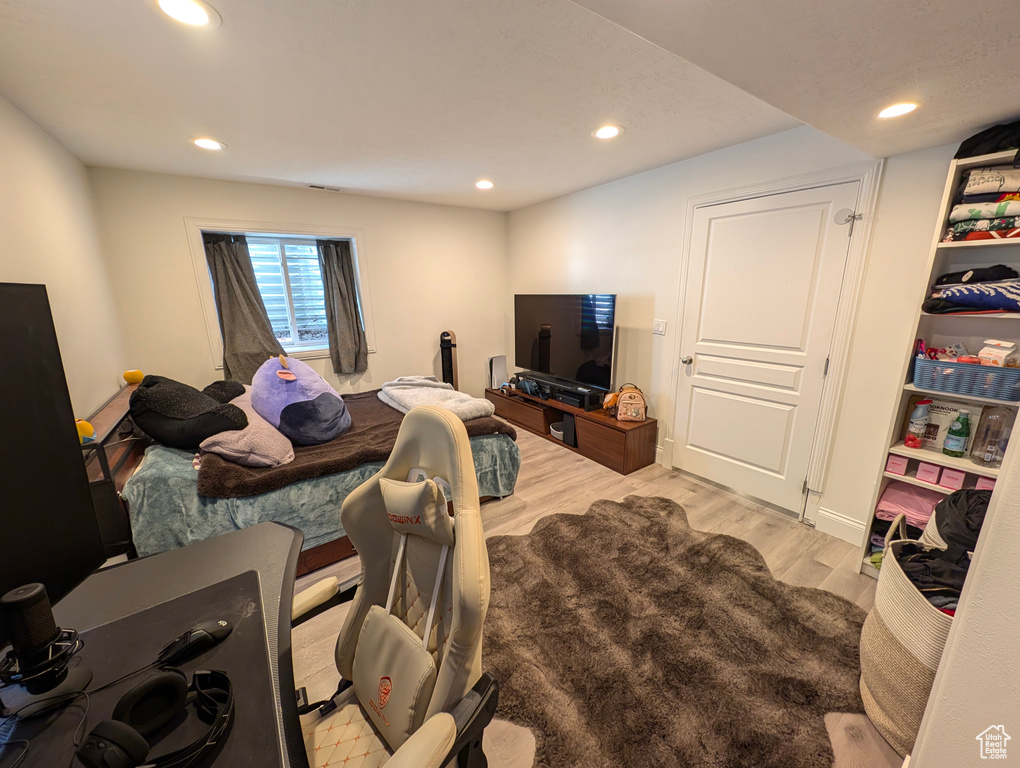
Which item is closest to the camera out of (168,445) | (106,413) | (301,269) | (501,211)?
(168,445)

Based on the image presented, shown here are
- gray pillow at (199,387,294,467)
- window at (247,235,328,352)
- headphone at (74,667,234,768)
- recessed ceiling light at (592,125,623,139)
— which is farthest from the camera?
window at (247,235,328,352)

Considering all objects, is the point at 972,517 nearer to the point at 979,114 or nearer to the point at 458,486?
the point at 979,114

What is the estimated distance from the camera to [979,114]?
1.43m

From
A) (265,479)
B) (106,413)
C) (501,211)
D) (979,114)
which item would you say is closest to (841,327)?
(979,114)

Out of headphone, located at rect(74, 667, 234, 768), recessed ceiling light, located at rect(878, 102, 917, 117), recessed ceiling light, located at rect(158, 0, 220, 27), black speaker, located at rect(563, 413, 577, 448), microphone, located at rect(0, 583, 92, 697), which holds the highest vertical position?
recessed ceiling light, located at rect(158, 0, 220, 27)

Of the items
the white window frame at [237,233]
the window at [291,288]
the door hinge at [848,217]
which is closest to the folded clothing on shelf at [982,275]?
the door hinge at [848,217]

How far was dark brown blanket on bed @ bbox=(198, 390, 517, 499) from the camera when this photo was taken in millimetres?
1761

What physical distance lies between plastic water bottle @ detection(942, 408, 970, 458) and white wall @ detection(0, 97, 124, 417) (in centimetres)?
371

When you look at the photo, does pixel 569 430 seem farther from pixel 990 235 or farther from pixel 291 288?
pixel 291 288

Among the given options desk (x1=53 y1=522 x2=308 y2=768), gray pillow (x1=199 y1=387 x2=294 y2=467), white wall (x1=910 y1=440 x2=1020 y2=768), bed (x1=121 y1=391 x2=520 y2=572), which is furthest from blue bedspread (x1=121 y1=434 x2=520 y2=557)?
white wall (x1=910 y1=440 x2=1020 y2=768)

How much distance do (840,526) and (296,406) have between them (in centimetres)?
332

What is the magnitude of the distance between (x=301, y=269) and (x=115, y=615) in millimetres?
3333

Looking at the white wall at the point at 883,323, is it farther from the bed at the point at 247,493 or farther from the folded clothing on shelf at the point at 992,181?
the bed at the point at 247,493

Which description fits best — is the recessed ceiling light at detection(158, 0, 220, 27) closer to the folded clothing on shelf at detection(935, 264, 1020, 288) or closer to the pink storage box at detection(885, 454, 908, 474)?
the folded clothing on shelf at detection(935, 264, 1020, 288)
